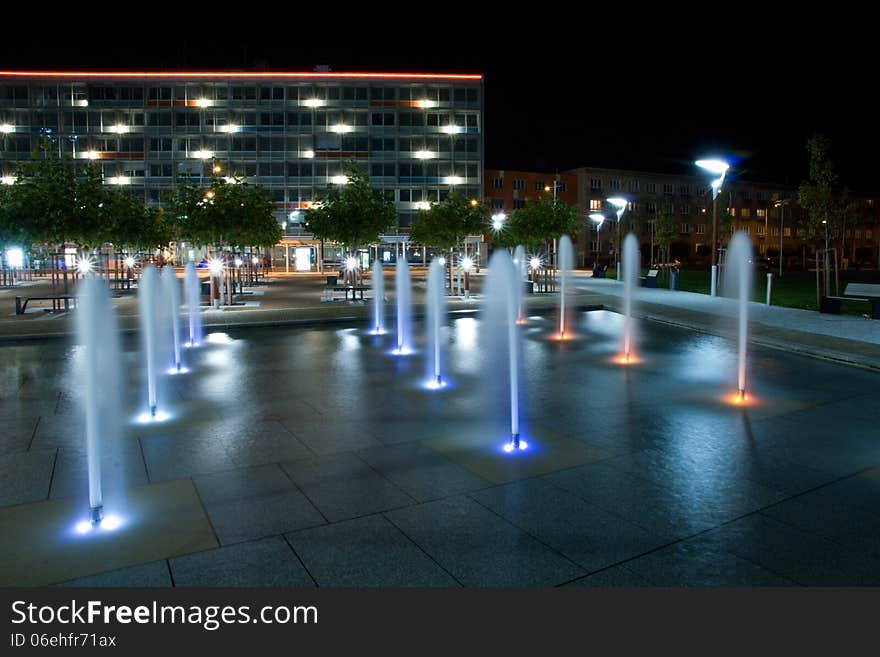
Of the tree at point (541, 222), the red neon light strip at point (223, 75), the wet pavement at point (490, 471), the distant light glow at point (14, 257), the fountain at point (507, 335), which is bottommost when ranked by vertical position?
the wet pavement at point (490, 471)

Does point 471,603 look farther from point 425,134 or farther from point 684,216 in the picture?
point 684,216

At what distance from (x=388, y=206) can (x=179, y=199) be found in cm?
907

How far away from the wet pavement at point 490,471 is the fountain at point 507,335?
244 millimetres

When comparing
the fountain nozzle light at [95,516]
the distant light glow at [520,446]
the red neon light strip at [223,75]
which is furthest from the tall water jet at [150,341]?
the red neon light strip at [223,75]

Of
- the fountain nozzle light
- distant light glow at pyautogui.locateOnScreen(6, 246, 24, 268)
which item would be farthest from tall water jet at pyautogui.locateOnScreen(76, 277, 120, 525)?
distant light glow at pyautogui.locateOnScreen(6, 246, 24, 268)

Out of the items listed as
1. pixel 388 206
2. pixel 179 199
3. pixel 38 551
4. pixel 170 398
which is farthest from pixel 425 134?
pixel 38 551

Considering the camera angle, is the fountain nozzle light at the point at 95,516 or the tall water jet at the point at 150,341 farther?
the tall water jet at the point at 150,341

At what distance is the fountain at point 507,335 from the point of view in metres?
7.16

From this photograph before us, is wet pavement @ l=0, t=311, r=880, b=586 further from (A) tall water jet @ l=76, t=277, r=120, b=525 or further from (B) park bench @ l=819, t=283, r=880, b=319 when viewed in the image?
(B) park bench @ l=819, t=283, r=880, b=319

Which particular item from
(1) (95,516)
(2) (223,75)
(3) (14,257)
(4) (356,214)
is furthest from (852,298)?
(2) (223,75)

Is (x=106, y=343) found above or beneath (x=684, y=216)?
beneath

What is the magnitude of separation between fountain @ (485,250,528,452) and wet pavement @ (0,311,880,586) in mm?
244

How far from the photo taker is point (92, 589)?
4.14m

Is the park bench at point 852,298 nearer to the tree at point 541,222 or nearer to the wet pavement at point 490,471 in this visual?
the wet pavement at point 490,471
